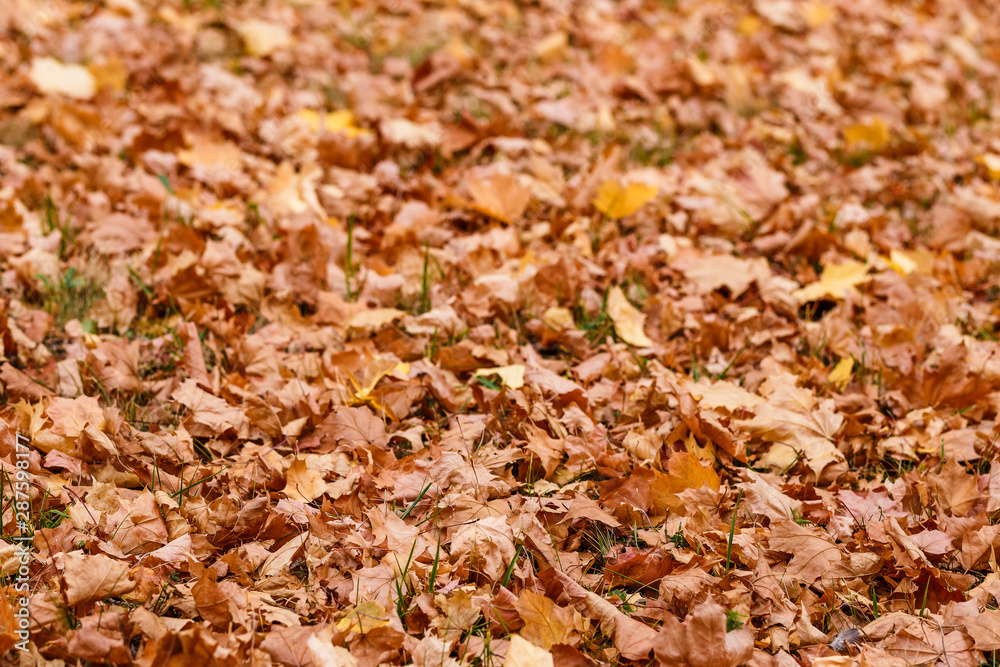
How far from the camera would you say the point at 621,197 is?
2934mm

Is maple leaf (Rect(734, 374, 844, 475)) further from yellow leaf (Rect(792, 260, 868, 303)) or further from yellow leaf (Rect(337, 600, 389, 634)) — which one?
yellow leaf (Rect(337, 600, 389, 634))

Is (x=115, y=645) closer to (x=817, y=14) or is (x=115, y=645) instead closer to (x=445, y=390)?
(x=445, y=390)

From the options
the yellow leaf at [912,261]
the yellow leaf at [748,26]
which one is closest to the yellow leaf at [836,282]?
the yellow leaf at [912,261]

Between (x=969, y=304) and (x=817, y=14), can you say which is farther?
(x=817, y=14)

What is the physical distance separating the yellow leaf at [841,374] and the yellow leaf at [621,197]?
926mm

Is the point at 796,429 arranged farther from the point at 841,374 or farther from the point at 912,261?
the point at 912,261

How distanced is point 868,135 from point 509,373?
2.38 metres

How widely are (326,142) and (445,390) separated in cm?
141

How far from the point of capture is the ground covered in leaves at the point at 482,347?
1639 millimetres

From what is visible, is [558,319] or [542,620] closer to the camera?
[542,620]

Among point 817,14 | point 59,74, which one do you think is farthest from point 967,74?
point 59,74

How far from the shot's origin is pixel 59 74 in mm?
3395

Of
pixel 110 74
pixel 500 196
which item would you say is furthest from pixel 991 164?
pixel 110 74

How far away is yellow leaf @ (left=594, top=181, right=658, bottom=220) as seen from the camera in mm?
2916
